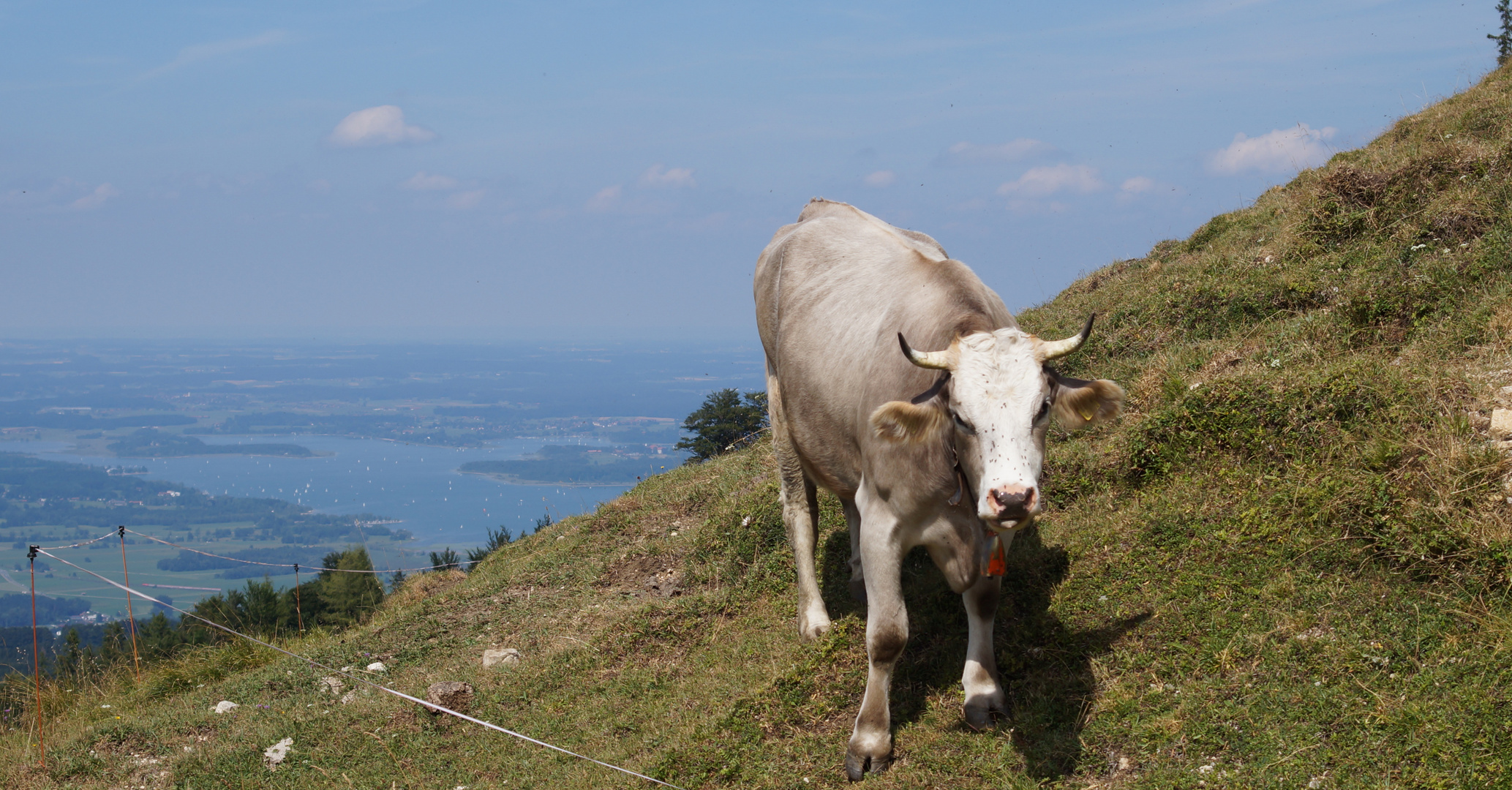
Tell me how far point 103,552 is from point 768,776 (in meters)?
205

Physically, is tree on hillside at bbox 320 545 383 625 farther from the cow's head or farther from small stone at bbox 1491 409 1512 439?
small stone at bbox 1491 409 1512 439

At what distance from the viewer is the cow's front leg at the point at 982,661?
5.81m

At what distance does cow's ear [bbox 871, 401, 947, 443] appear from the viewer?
16.5ft

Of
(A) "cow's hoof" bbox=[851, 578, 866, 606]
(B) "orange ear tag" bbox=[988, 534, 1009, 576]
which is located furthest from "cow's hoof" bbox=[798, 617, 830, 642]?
(B) "orange ear tag" bbox=[988, 534, 1009, 576]

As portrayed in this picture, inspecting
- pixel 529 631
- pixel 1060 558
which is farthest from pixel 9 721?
pixel 1060 558

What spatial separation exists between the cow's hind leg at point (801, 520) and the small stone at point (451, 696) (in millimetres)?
3028

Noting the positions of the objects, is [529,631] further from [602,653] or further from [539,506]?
[539,506]

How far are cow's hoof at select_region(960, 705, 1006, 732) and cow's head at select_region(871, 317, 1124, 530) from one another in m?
1.44

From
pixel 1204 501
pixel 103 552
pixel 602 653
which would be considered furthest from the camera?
pixel 103 552

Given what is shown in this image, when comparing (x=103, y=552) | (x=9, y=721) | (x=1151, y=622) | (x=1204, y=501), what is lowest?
(x=103, y=552)

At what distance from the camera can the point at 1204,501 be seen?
6.79 m

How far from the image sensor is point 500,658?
9.58m

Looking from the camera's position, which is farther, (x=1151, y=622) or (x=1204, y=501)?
(x=1204, y=501)

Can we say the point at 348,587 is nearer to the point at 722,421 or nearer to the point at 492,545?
the point at 492,545
